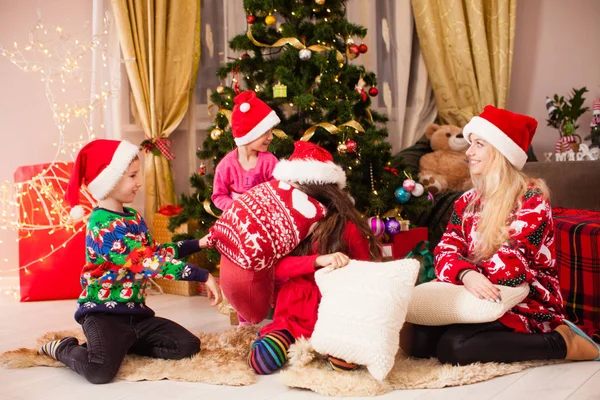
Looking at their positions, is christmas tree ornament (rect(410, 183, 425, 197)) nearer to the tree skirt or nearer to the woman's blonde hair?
the woman's blonde hair

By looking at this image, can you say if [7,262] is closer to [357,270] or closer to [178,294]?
[178,294]

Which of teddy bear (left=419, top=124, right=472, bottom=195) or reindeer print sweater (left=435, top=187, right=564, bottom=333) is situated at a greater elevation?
teddy bear (left=419, top=124, right=472, bottom=195)

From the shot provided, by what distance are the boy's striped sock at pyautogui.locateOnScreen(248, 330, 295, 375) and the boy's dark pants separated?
0.28m

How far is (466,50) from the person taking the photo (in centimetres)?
A: 432

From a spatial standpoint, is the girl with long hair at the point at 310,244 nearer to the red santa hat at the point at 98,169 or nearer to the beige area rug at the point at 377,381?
the beige area rug at the point at 377,381

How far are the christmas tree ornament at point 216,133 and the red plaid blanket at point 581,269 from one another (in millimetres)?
1653

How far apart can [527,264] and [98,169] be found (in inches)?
57.6

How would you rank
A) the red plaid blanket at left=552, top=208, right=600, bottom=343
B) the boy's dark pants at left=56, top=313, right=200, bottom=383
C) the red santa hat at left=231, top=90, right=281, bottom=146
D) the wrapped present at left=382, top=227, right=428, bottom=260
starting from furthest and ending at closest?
1. the wrapped present at left=382, top=227, right=428, bottom=260
2. the red santa hat at left=231, top=90, right=281, bottom=146
3. the red plaid blanket at left=552, top=208, right=600, bottom=343
4. the boy's dark pants at left=56, top=313, right=200, bottom=383

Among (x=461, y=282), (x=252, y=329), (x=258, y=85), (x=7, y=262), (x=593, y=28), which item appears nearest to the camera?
(x=461, y=282)

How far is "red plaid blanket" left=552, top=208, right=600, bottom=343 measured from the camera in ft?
7.91

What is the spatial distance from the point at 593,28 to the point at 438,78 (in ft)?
3.56

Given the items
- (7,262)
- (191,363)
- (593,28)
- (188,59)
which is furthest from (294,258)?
(593,28)

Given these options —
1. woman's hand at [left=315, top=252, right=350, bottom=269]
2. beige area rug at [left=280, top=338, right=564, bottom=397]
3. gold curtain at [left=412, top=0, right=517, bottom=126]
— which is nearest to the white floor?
beige area rug at [left=280, top=338, right=564, bottom=397]

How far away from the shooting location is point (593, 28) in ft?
14.2
